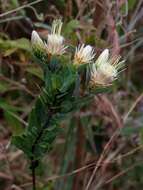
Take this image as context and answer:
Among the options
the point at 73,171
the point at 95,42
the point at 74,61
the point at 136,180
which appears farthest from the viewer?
the point at 136,180

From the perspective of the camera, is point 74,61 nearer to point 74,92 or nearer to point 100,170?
point 74,92

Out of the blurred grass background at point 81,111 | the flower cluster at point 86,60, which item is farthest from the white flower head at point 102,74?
the blurred grass background at point 81,111

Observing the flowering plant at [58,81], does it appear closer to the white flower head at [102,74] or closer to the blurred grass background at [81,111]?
the white flower head at [102,74]

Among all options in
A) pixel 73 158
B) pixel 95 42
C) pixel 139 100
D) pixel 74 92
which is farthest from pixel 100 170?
pixel 74 92

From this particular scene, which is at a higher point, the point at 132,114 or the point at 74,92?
the point at 74,92

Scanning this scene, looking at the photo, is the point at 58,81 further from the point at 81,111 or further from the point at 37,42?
the point at 81,111

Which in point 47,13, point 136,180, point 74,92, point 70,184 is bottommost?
point 136,180
